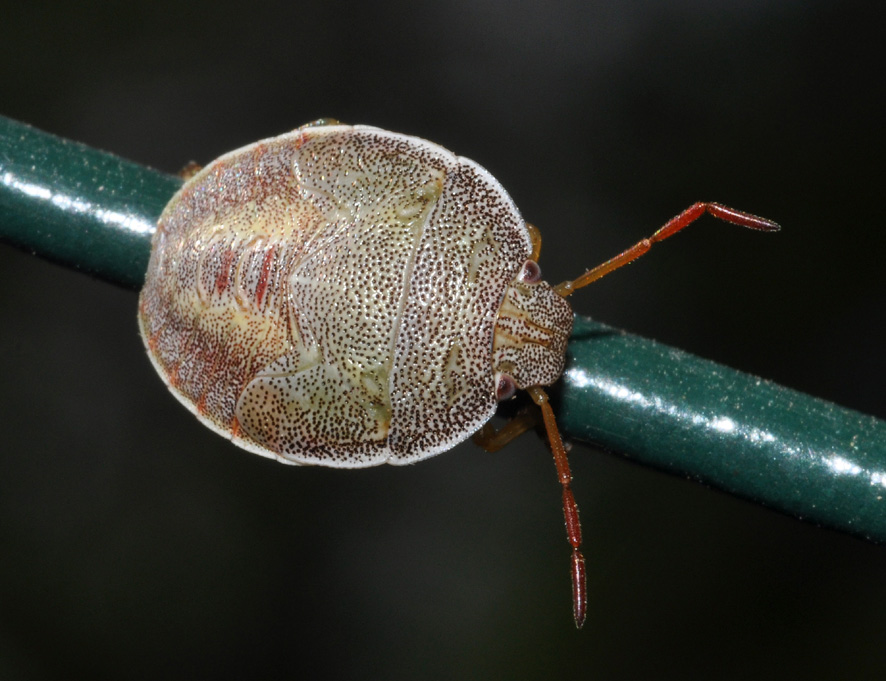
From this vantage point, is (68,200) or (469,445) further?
(469,445)

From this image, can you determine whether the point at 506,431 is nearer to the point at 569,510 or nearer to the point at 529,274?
the point at 569,510

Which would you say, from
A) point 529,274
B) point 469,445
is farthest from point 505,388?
point 469,445

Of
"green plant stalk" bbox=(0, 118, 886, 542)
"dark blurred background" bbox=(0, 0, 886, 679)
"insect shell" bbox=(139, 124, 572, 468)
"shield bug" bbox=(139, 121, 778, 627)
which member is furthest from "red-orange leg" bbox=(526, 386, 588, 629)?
"dark blurred background" bbox=(0, 0, 886, 679)

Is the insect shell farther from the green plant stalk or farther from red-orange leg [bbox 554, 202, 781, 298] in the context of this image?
the green plant stalk

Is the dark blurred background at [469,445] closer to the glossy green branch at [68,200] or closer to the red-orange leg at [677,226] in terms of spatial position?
the red-orange leg at [677,226]

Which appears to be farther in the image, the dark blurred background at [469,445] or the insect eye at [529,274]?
the dark blurred background at [469,445]

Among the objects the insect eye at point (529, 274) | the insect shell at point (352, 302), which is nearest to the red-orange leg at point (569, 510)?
the insect shell at point (352, 302)

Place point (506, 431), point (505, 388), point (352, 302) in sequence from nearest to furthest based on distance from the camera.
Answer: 1. point (352, 302)
2. point (505, 388)
3. point (506, 431)
